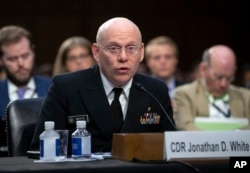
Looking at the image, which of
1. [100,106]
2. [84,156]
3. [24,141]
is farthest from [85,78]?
[84,156]

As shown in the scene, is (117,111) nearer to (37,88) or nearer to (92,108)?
(92,108)

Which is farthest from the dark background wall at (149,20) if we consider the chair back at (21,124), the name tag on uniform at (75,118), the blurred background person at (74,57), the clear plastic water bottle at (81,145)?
the clear plastic water bottle at (81,145)

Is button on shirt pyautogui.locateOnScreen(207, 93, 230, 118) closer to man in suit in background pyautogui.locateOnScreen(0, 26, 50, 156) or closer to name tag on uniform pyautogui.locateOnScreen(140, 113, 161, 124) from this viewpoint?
man in suit in background pyautogui.locateOnScreen(0, 26, 50, 156)

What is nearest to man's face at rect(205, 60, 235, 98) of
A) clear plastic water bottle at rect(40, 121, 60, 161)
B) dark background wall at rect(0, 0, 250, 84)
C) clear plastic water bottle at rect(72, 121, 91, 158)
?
clear plastic water bottle at rect(72, 121, 91, 158)

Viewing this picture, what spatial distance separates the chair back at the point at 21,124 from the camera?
12.2 ft

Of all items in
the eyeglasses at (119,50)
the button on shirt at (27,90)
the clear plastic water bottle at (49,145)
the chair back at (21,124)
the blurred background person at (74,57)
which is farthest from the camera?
the blurred background person at (74,57)

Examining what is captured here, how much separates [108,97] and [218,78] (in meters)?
2.41

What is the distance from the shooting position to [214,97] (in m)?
5.79

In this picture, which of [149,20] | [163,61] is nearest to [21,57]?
[163,61]

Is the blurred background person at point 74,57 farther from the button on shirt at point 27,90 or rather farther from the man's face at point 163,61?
the man's face at point 163,61

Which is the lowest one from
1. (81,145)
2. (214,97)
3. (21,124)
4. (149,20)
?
(81,145)

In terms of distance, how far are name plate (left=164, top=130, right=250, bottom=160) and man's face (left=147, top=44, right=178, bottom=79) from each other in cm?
385

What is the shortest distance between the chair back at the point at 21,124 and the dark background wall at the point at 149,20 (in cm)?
878

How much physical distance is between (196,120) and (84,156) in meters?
2.58
